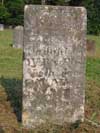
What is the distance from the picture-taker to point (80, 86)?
24.0 ft

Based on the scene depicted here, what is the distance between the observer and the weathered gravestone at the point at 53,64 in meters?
Answer: 7.14

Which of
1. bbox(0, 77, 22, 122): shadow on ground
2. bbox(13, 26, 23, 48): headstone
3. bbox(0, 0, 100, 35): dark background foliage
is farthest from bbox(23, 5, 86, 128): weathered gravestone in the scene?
bbox(0, 0, 100, 35): dark background foliage

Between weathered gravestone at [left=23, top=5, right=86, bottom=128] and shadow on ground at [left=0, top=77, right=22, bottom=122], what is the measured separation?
530 millimetres

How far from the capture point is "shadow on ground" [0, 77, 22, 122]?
8.10 metres

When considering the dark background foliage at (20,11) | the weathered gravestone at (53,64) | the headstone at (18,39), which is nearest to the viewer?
the weathered gravestone at (53,64)

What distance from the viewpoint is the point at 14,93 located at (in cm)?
904

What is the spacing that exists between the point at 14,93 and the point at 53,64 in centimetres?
199

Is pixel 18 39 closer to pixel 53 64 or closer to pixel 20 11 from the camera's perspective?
pixel 53 64

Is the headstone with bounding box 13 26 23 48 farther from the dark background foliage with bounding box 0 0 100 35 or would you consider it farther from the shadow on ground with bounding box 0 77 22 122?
the dark background foliage with bounding box 0 0 100 35

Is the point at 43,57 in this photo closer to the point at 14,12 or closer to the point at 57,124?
the point at 57,124

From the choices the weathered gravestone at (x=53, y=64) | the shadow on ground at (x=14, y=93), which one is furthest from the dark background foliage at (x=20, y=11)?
the weathered gravestone at (x=53, y=64)

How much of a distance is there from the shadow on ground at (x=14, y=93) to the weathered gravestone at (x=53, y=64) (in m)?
0.53

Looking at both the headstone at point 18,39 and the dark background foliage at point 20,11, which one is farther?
the dark background foliage at point 20,11

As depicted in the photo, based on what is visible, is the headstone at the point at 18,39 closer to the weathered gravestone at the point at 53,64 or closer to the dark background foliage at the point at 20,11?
the weathered gravestone at the point at 53,64
